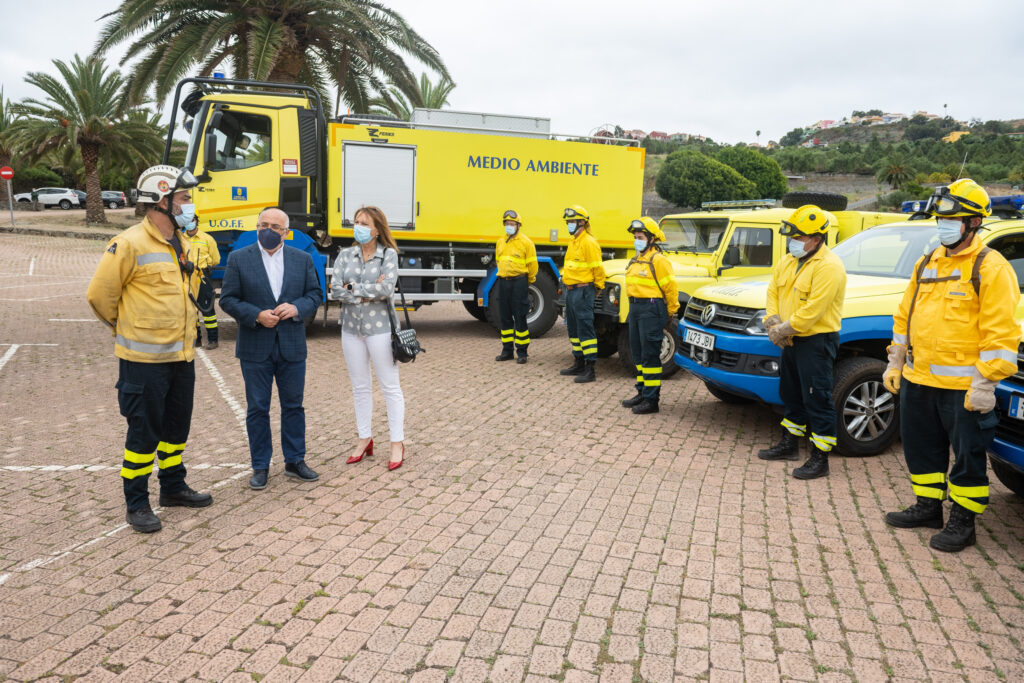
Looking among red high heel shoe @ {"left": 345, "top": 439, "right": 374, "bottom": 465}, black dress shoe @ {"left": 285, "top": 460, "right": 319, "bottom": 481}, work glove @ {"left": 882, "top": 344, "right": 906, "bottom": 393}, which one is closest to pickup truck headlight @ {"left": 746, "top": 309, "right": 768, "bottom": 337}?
work glove @ {"left": 882, "top": 344, "right": 906, "bottom": 393}

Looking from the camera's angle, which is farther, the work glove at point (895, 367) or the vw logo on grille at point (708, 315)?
the vw logo on grille at point (708, 315)

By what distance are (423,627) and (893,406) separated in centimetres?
432

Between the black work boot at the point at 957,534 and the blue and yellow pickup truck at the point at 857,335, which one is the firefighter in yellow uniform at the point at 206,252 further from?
the black work boot at the point at 957,534

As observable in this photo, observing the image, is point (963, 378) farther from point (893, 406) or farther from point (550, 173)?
point (550, 173)

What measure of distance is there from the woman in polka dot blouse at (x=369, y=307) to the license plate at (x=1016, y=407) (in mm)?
3806

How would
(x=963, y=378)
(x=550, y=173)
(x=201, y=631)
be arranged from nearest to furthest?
(x=201, y=631), (x=963, y=378), (x=550, y=173)

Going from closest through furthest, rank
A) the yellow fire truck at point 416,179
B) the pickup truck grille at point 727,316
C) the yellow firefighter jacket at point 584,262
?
the pickup truck grille at point 727,316 < the yellow firefighter jacket at point 584,262 < the yellow fire truck at point 416,179

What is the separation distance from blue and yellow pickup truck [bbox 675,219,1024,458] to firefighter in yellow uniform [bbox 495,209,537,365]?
341 cm

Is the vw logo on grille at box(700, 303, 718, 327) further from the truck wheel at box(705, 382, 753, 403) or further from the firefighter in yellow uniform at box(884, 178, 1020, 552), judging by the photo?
the firefighter in yellow uniform at box(884, 178, 1020, 552)

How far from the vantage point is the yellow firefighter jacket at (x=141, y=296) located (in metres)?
4.13

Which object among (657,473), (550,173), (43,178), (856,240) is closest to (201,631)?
(657,473)

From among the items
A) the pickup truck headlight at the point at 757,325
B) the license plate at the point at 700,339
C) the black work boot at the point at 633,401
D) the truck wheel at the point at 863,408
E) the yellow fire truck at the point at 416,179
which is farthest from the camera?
the yellow fire truck at the point at 416,179

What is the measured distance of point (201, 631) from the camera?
3.26 metres

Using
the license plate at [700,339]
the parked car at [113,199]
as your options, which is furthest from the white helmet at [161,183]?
the parked car at [113,199]
